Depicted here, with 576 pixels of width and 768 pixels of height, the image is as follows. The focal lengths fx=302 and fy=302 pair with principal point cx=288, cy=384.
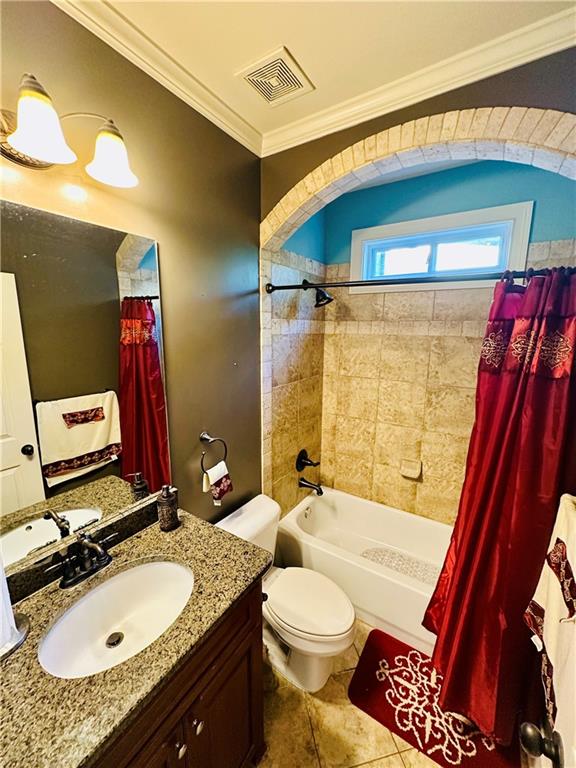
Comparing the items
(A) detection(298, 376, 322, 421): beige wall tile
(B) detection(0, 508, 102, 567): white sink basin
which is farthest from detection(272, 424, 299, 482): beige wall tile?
(B) detection(0, 508, 102, 567): white sink basin

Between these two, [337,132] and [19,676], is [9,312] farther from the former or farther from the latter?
[337,132]

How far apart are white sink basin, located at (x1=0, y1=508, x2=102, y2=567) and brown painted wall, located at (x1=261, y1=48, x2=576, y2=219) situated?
179 cm

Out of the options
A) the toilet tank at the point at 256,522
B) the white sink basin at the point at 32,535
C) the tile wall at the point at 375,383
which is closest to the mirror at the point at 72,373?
the white sink basin at the point at 32,535

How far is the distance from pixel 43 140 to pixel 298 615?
2.01 m

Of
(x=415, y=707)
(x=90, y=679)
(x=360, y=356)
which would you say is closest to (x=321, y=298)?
(x=360, y=356)

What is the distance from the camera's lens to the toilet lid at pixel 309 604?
1400mm

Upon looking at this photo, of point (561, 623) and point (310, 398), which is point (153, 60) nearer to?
point (310, 398)

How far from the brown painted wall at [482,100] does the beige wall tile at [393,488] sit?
2.03 m

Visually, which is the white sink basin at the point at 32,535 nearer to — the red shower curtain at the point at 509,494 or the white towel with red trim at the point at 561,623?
the white towel with red trim at the point at 561,623

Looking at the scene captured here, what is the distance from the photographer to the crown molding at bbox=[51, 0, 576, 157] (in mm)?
1005

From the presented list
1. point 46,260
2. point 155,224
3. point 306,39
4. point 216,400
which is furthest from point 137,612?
point 306,39

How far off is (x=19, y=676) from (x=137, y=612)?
363 millimetres

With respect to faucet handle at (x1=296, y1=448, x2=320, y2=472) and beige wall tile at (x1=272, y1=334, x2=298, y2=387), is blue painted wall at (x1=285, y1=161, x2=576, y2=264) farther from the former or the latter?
faucet handle at (x1=296, y1=448, x2=320, y2=472)

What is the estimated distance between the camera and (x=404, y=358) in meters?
2.19
